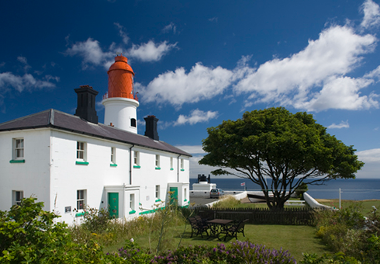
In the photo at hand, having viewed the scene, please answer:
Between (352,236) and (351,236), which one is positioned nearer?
(352,236)

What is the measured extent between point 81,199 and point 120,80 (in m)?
14.8

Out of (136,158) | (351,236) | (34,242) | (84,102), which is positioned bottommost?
(351,236)

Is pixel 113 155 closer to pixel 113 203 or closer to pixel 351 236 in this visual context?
pixel 113 203

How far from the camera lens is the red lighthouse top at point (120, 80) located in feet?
A: 85.7

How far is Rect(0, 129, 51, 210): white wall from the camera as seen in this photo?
12.1 metres

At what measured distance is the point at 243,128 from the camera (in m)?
19.8

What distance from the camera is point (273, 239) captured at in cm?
1197

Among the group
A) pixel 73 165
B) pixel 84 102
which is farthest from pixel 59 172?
pixel 84 102

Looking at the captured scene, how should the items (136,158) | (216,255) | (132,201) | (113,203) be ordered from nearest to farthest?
(216,255) → (113,203) → (132,201) → (136,158)

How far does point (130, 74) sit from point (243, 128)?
45.5 ft

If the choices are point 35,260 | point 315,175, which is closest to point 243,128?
point 315,175

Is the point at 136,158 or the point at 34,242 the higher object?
the point at 136,158

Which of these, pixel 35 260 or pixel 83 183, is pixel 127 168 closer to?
pixel 83 183

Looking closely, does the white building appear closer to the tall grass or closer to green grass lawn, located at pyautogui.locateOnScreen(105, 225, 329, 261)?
the tall grass
